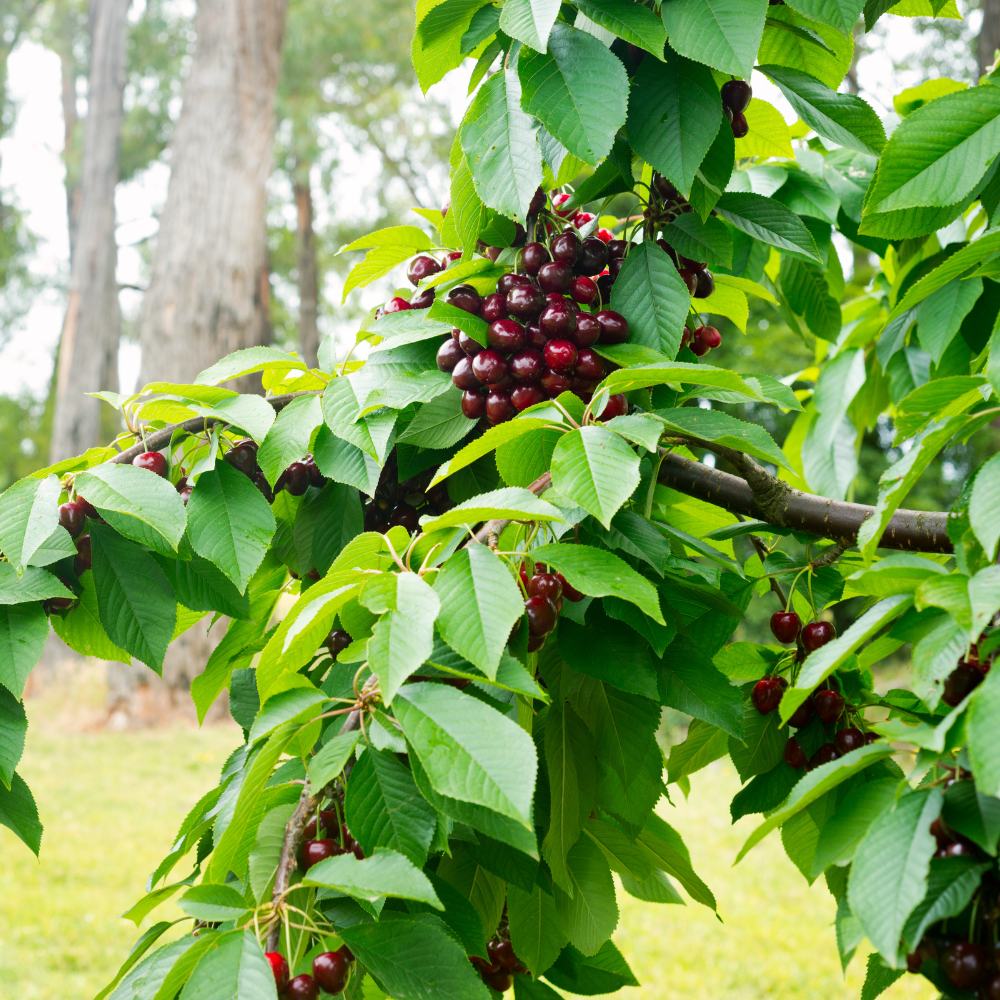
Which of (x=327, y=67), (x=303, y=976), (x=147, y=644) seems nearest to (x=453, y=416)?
(x=147, y=644)

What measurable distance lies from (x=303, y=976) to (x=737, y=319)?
921 millimetres

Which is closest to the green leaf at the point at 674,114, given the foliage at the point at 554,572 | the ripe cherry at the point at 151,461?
the foliage at the point at 554,572

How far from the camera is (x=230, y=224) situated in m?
6.65

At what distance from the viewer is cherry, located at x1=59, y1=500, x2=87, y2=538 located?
0.89 m

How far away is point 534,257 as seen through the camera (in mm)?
911

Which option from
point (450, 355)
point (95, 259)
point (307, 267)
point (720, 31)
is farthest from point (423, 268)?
point (307, 267)

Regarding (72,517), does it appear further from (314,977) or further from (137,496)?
(314,977)

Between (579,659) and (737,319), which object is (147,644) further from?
(737,319)

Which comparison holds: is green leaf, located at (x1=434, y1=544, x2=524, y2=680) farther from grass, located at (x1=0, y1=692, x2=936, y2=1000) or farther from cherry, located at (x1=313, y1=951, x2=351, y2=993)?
Answer: grass, located at (x1=0, y1=692, x2=936, y2=1000)

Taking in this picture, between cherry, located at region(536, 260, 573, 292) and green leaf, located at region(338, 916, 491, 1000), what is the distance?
1.94 ft

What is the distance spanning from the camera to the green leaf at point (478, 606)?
0.59 m

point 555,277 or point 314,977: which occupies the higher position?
point 555,277

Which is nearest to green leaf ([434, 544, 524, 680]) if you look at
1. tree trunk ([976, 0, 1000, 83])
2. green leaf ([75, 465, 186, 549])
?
green leaf ([75, 465, 186, 549])

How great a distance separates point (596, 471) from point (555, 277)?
30cm
